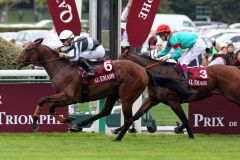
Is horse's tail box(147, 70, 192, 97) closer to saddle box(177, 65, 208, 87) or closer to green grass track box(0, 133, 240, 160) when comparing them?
saddle box(177, 65, 208, 87)

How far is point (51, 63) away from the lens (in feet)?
45.4

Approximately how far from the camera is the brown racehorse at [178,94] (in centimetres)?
Result: 1419

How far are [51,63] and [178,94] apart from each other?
2022 mm

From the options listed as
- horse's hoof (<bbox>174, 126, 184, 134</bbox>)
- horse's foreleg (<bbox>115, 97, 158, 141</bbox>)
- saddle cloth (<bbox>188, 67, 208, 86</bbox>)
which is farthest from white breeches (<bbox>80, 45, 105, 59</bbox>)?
horse's hoof (<bbox>174, 126, 184, 134</bbox>)

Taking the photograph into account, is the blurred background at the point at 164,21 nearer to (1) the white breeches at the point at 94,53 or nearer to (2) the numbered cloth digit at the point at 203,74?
(2) the numbered cloth digit at the point at 203,74

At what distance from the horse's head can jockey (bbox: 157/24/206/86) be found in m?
1.87

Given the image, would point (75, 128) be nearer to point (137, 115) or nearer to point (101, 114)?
point (101, 114)

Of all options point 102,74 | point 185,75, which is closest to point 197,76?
point 185,75

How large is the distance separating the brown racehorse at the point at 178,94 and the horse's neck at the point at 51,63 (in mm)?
1009

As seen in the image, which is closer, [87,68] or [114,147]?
[114,147]

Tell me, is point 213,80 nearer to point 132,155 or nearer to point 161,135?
point 161,135

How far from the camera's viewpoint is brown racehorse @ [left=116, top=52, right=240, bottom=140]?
559 inches

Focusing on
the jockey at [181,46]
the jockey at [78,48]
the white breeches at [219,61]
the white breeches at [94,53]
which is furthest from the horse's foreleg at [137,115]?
the white breeches at [219,61]

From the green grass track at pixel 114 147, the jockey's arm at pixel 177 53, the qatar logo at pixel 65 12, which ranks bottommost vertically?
the green grass track at pixel 114 147
